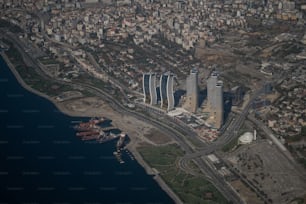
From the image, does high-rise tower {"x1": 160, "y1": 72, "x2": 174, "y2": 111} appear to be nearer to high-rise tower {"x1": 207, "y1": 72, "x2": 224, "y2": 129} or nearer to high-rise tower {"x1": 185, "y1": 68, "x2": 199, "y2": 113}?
high-rise tower {"x1": 185, "y1": 68, "x2": 199, "y2": 113}

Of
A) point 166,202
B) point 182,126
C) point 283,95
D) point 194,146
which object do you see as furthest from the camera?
point 283,95

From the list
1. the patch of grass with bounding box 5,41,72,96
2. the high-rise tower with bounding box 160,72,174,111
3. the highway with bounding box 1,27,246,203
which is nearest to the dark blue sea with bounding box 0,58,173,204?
the highway with bounding box 1,27,246,203

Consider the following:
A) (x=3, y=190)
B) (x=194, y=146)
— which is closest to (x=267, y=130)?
(x=194, y=146)

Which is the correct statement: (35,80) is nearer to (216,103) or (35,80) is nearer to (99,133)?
(99,133)

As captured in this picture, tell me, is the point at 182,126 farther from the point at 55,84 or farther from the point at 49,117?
the point at 55,84

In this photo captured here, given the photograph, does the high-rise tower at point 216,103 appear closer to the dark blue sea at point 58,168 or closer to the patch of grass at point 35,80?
the dark blue sea at point 58,168

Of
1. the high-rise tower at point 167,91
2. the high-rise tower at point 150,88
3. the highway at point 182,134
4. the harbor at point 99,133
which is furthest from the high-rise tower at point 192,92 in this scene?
the harbor at point 99,133

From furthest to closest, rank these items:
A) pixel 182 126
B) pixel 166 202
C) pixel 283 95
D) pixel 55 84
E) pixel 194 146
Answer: pixel 55 84, pixel 283 95, pixel 182 126, pixel 194 146, pixel 166 202
